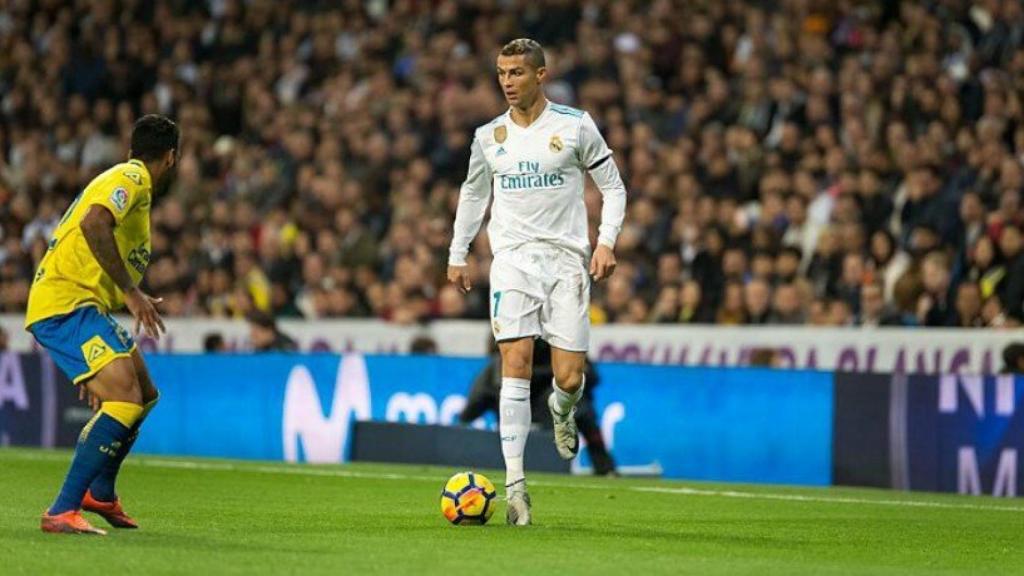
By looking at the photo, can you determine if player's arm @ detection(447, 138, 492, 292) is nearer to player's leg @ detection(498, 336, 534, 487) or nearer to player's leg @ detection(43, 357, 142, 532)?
player's leg @ detection(498, 336, 534, 487)

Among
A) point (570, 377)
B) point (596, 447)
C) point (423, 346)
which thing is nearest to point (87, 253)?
point (570, 377)

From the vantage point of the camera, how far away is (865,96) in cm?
2016

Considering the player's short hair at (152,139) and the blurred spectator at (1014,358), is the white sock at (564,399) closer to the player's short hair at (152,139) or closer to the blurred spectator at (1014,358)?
the player's short hair at (152,139)

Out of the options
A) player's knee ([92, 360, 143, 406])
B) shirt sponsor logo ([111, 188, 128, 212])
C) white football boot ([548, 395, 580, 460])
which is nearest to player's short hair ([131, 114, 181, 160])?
shirt sponsor logo ([111, 188, 128, 212])

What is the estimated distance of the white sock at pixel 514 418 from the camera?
34.9 feet

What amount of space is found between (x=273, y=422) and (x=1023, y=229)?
7.40 meters

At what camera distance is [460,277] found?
1084 cm

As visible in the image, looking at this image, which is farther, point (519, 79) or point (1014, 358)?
point (1014, 358)

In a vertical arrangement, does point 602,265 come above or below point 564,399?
above

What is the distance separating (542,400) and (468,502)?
6.86 meters

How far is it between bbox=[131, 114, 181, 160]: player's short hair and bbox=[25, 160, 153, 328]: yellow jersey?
0.37 feet

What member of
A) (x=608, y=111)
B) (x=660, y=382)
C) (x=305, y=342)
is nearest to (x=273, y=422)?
(x=305, y=342)

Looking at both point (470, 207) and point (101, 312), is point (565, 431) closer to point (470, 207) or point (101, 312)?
point (470, 207)

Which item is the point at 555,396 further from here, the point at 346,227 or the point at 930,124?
the point at 346,227
